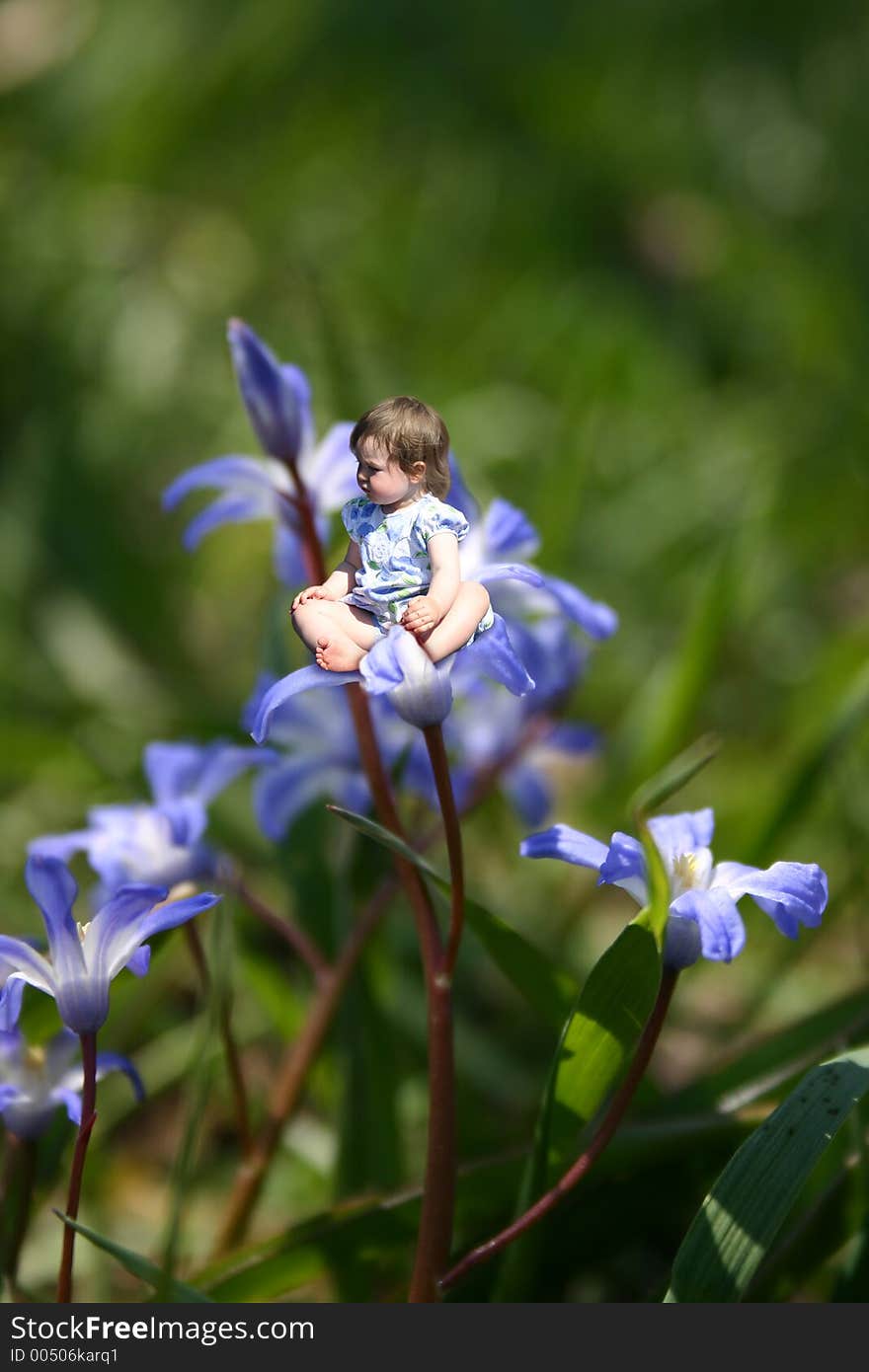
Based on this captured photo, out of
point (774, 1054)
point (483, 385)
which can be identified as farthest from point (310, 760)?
point (483, 385)

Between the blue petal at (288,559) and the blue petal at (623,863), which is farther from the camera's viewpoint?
the blue petal at (288,559)

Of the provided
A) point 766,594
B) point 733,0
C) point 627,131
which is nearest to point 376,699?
point 766,594

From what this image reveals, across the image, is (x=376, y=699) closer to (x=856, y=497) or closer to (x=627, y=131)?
(x=856, y=497)

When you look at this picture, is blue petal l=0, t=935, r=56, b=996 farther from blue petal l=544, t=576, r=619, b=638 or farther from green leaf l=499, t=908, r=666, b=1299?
blue petal l=544, t=576, r=619, b=638

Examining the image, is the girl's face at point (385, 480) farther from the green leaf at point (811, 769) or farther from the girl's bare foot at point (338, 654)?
the green leaf at point (811, 769)

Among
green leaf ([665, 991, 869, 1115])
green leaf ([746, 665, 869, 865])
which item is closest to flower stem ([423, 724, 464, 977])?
green leaf ([665, 991, 869, 1115])

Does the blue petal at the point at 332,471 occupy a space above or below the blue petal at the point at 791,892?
above


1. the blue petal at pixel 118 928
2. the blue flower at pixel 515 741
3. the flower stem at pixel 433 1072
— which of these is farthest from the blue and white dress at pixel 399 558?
the blue flower at pixel 515 741
